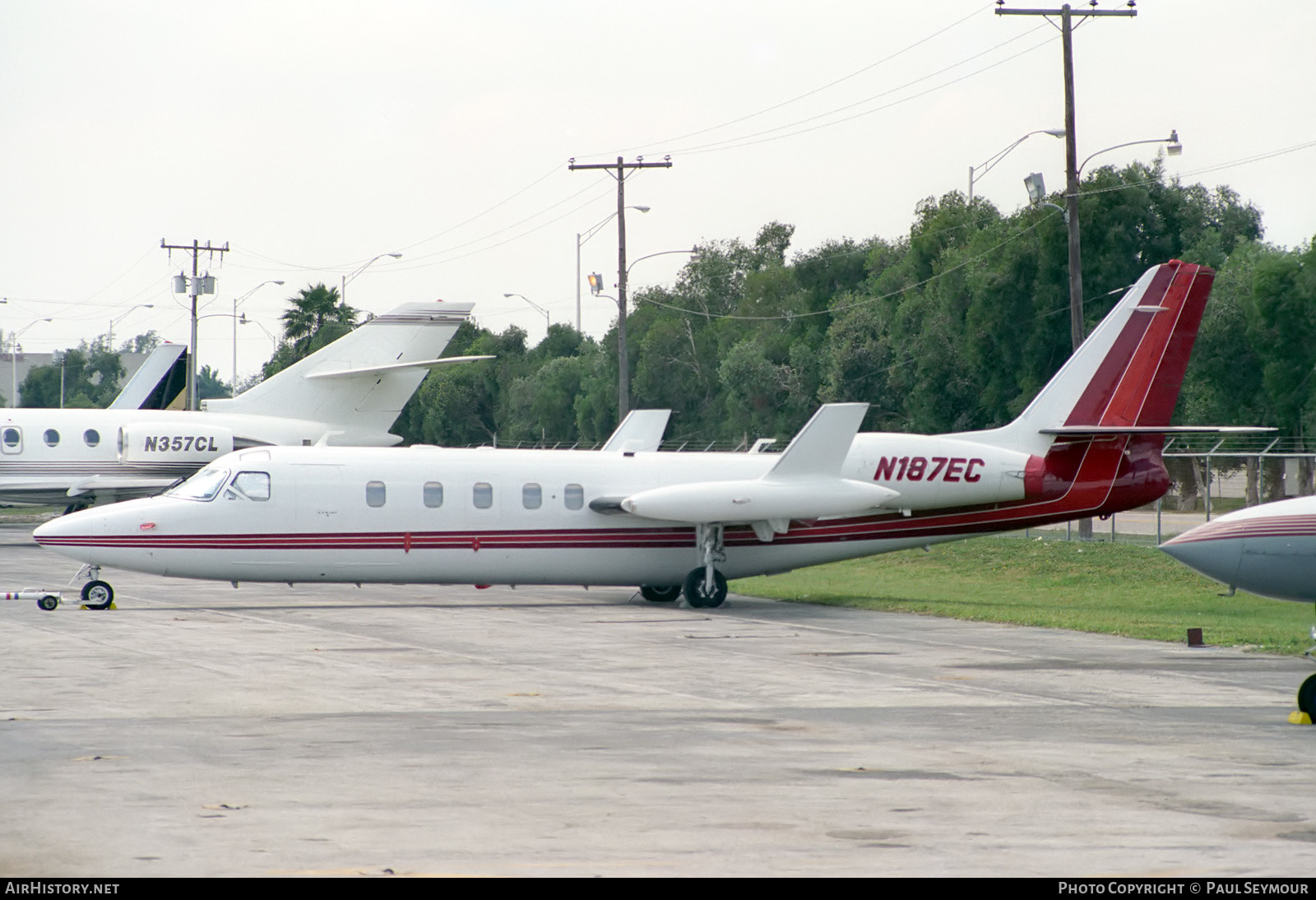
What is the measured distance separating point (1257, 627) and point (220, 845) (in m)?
17.1

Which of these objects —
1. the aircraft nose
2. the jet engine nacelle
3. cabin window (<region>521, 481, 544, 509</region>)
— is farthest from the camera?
the jet engine nacelle

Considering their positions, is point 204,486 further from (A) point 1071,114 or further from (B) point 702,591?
→ (A) point 1071,114

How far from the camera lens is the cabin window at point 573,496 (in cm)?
2433

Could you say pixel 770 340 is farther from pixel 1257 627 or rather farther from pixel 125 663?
pixel 125 663

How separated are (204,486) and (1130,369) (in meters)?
14.5

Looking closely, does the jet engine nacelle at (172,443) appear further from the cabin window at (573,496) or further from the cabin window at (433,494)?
the cabin window at (573,496)

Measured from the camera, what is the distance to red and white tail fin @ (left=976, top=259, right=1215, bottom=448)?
2494 cm

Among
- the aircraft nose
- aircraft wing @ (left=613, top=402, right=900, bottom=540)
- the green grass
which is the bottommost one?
the green grass

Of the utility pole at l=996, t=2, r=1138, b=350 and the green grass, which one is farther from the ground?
the utility pole at l=996, t=2, r=1138, b=350

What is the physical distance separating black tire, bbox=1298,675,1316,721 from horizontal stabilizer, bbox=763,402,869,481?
37.4 ft

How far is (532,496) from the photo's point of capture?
24141 millimetres

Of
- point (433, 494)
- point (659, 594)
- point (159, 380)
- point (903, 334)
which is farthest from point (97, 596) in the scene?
point (903, 334)

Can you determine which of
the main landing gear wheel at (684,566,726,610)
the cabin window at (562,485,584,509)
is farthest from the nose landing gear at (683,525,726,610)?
the cabin window at (562,485,584,509)

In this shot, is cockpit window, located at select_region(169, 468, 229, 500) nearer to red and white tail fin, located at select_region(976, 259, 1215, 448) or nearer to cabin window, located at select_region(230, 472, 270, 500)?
cabin window, located at select_region(230, 472, 270, 500)
